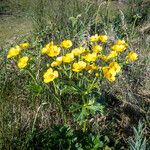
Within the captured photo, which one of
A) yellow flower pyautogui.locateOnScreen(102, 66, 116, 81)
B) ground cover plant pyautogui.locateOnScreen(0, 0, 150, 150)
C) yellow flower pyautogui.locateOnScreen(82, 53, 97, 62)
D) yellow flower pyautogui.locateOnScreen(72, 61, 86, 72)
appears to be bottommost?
ground cover plant pyautogui.locateOnScreen(0, 0, 150, 150)

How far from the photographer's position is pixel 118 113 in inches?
145

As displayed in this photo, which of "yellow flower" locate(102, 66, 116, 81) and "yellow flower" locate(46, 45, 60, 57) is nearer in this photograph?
"yellow flower" locate(102, 66, 116, 81)

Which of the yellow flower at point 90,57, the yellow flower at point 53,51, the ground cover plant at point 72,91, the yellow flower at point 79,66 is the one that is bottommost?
the ground cover plant at point 72,91

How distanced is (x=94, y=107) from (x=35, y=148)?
55cm

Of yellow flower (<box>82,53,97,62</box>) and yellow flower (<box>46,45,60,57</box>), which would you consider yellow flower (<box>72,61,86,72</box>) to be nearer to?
yellow flower (<box>82,53,97,62</box>)

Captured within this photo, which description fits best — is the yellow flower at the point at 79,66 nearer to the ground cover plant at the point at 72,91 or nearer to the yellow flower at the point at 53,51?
the ground cover plant at the point at 72,91

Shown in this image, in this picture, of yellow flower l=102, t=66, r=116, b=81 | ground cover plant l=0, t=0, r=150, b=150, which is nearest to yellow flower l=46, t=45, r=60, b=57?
ground cover plant l=0, t=0, r=150, b=150

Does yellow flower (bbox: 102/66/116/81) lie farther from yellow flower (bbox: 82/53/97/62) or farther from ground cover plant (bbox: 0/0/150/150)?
yellow flower (bbox: 82/53/97/62)

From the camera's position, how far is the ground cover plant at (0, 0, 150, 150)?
9.33ft

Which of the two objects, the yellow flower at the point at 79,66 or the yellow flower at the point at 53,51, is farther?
the yellow flower at the point at 53,51

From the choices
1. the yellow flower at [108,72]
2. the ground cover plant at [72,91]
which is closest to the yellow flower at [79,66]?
the ground cover plant at [72,91]

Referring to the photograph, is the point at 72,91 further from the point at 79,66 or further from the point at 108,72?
the point at 108,72

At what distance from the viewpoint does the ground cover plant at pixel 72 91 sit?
284cm

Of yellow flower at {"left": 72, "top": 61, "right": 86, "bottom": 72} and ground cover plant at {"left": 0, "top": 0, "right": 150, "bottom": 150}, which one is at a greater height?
yellow flower at {"left": 72, "top": 61, "right": 86, "bottom": 72}
